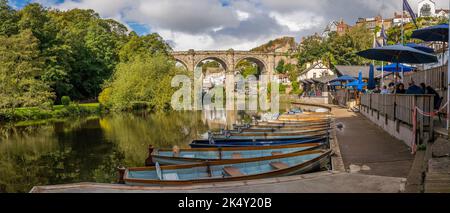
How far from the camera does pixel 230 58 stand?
281ft

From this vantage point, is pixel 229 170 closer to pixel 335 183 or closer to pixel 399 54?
pixel 335 183

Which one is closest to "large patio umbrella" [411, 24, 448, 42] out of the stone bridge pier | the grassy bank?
the grassy bank

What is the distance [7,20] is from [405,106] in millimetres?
43121

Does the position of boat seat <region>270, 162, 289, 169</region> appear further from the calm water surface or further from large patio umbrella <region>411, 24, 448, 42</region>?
large patio umbrella <region>411, 24, 448, 42</region>

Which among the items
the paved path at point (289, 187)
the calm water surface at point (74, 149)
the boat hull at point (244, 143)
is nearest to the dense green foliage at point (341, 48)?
the calm water surface at point (74, 149)

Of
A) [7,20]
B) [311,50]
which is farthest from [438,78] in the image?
[311,50]

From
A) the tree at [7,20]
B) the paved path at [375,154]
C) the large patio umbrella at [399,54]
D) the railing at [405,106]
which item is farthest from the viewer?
the tree at [7,20]

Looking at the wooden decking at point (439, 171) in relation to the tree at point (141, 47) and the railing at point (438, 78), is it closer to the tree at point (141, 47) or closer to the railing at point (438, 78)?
the railing at point (438, 78)

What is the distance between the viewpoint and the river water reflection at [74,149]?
12906 millimetres

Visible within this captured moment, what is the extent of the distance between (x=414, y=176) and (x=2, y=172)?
1345 centimetres

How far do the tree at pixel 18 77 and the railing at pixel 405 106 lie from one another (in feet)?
93.7

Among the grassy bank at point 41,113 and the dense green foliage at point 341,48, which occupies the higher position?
the dense green foliage at point 341,48

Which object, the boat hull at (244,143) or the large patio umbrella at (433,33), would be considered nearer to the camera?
the large patio umbrella at (433,33)

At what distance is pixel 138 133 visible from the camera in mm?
23594
